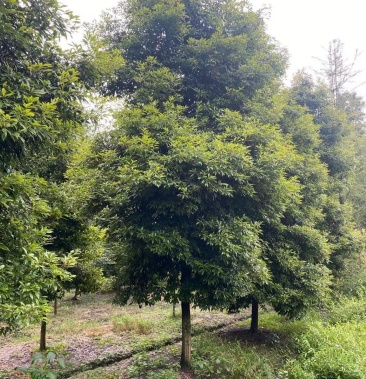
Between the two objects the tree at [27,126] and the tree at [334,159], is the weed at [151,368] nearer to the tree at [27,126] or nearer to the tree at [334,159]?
the tree at [27,126]

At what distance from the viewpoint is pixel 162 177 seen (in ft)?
17.3

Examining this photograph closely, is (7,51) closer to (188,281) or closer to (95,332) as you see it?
(188,281)

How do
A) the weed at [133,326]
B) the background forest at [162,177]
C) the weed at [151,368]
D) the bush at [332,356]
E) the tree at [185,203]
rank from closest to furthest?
the background forest at [162,177]
the bush at [332,356]
the tree at [185,203]
the weed at [151,368]
the weed at [133,326]

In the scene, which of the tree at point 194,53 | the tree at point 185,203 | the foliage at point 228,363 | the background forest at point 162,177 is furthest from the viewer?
the tree at point 194,53

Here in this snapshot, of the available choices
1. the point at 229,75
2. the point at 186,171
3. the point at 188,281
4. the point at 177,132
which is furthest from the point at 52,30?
the point at 188,281

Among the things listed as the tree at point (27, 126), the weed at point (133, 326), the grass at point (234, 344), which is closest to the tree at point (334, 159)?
the grass at point (234, 344)

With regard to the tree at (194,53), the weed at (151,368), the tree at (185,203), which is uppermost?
the tree at (194,53)

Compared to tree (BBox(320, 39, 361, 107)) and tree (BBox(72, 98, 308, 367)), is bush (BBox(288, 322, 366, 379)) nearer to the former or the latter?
tree (BBox(72, 98, 308, 367))

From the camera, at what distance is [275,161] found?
248 inches

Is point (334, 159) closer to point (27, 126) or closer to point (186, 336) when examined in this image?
point (186, 336)

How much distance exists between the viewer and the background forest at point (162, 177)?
12.6ft

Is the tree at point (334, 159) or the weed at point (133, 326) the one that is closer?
the weed at point (133, 326)

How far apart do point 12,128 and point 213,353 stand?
6622 millimetres

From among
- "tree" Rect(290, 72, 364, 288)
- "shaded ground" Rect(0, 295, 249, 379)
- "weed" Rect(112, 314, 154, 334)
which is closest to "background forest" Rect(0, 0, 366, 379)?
"shaded ground" Rect(0, 295, 249, 379)
